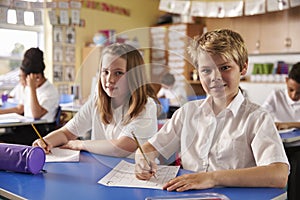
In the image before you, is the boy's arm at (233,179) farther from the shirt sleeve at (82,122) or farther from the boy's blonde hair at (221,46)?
the shirt sleeve at (82,122)

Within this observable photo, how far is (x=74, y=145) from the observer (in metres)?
1.45

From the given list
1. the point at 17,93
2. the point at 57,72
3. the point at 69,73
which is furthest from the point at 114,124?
the point at 69,73

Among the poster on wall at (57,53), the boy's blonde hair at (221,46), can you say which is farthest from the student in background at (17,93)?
the boy's blonde hair at (221,46)

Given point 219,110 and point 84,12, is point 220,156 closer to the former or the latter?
Answer: point 219,110

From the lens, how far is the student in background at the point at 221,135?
0.96m

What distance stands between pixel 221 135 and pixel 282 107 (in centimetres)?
183

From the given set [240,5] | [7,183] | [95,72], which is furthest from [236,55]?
[240,5]

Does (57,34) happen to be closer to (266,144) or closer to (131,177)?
(131,177)

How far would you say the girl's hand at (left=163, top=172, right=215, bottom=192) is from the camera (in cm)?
92

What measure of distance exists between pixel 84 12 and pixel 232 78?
445cm

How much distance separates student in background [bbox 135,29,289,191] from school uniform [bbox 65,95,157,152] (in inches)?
1.8

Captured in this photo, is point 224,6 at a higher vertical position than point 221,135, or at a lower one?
higher

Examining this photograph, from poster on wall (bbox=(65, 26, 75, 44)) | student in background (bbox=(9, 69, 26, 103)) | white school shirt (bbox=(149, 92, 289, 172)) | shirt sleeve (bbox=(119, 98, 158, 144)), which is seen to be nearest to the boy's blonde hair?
white school shirt (bbox=(149, 92, 289, 172))

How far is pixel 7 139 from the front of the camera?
2.63 metres
